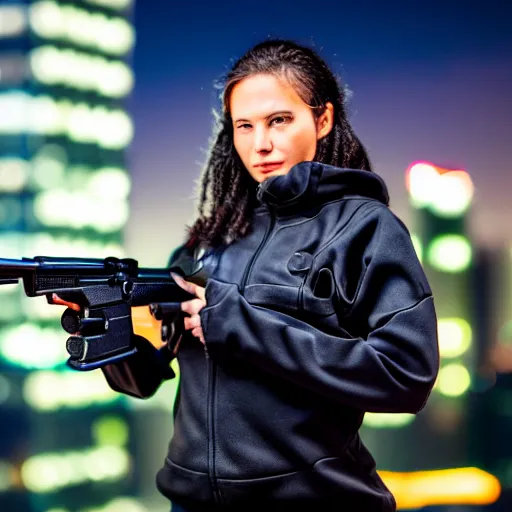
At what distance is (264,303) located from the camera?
6.17 ft

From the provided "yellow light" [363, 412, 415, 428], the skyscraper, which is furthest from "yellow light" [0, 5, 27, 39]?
"yellow light" [363, 412, 415, 428]

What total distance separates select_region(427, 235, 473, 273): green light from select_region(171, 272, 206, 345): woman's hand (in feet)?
101

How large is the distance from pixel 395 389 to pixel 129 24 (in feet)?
144

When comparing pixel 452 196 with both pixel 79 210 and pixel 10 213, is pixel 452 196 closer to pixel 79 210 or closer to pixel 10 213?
pixel 79 210

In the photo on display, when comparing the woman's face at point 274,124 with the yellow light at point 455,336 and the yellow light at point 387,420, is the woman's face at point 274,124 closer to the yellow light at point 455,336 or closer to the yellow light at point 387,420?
the yellow light at point 455,336

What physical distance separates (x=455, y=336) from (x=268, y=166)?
1315 inches

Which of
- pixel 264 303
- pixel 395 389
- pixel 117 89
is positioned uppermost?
pixel 117 89

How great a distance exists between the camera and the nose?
2023mm

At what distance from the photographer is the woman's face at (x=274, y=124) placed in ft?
6.63

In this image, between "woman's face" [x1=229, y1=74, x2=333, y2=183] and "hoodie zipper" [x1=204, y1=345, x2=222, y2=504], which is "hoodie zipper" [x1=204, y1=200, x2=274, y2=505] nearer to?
"hoodie zipper" [x1=204, y1=345, x2=222, y2=504]

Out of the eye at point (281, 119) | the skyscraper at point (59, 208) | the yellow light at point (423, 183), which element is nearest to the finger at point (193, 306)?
the eye at point (281, 119)

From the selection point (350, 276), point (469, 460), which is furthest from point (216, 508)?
point (469, 460)

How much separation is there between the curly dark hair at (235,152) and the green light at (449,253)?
3056 centimetres

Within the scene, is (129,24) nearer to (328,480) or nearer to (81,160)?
(81,160)
